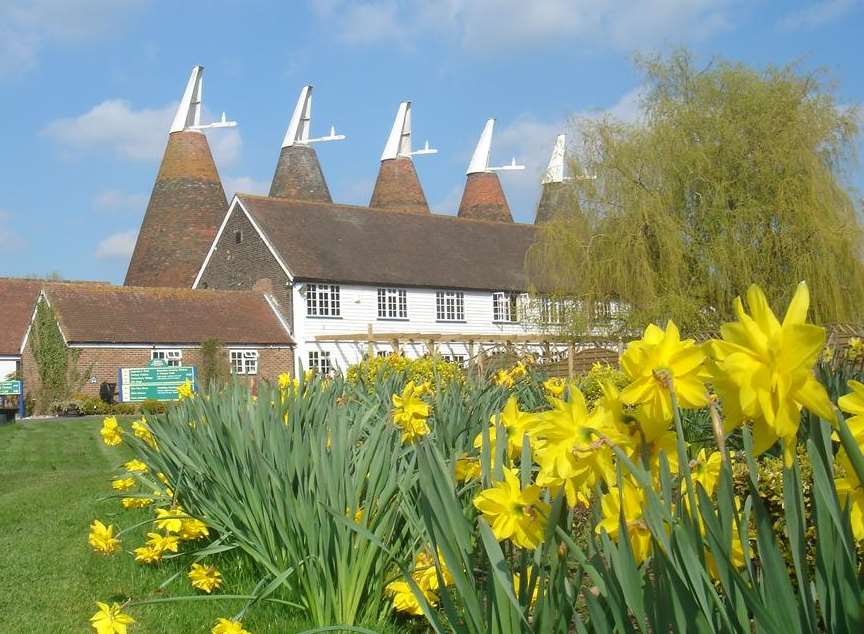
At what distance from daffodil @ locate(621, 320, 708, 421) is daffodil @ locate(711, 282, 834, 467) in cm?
23

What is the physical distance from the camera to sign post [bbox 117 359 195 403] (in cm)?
2653

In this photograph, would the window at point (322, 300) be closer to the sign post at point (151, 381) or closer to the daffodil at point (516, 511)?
the sign post at point (151, 381)

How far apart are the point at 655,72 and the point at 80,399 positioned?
19708mm

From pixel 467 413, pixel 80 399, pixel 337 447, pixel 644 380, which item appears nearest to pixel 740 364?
pixel 644 380

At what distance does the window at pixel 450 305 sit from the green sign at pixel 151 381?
13.3 m

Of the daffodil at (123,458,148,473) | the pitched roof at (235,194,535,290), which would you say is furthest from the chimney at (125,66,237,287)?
the daffodil at (123,458,148,473)

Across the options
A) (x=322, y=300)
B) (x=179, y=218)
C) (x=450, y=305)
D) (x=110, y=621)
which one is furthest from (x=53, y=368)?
(x=110, y=621)

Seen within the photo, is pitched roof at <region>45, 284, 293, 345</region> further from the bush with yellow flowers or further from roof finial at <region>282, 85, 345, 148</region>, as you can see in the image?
the bush with yellow flowers

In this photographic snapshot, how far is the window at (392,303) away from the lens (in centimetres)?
3662

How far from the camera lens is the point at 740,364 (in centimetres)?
133

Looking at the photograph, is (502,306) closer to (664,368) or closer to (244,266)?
(244,266)

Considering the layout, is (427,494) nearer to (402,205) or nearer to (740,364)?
(740,364)

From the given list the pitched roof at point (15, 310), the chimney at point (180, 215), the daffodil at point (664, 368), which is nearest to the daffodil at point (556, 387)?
the daffodil at point (664, 368)

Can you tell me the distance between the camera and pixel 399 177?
49.6 meters
